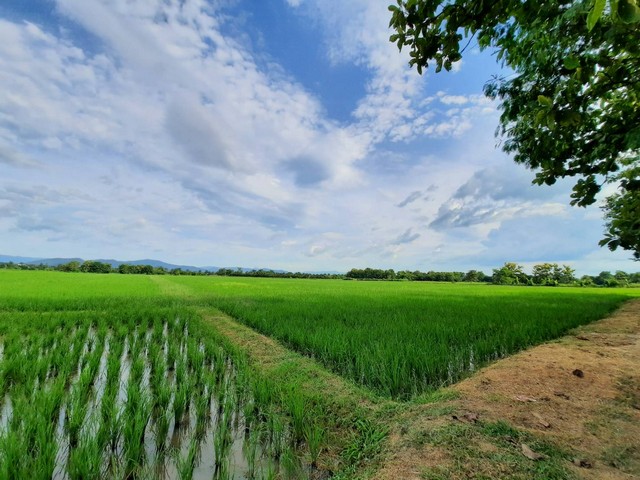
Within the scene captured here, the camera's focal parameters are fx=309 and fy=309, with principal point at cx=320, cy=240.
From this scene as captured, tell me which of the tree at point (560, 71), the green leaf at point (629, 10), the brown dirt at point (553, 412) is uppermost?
the tree at point (560, 71)

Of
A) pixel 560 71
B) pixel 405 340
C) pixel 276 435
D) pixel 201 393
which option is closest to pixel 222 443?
pixel 276 435

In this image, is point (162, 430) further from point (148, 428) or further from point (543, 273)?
point (543, 273)

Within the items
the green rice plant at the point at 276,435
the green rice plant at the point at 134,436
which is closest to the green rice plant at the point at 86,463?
the green rice plant at the point at 134,436

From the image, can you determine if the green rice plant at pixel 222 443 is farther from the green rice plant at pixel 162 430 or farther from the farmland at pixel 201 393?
the green rice plant at pixel 162 430

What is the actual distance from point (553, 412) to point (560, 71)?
3931 millimetres

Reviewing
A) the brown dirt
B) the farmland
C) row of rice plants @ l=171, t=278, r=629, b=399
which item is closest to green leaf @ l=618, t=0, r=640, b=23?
the brown dirt

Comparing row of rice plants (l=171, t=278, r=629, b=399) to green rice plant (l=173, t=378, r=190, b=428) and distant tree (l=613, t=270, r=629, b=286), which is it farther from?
distant tree (l=613, t=270, r=629, b=286)

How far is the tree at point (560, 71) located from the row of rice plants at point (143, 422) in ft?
10.8

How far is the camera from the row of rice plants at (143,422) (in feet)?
7.68

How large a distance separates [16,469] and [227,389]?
1.89 meters

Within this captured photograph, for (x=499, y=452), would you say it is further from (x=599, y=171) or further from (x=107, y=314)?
(x=107, y=314)

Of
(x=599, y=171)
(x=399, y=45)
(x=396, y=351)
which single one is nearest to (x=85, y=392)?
(x=396, y=351)

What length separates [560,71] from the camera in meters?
3.86

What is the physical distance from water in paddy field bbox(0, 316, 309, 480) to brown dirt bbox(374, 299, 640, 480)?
3.35ft
